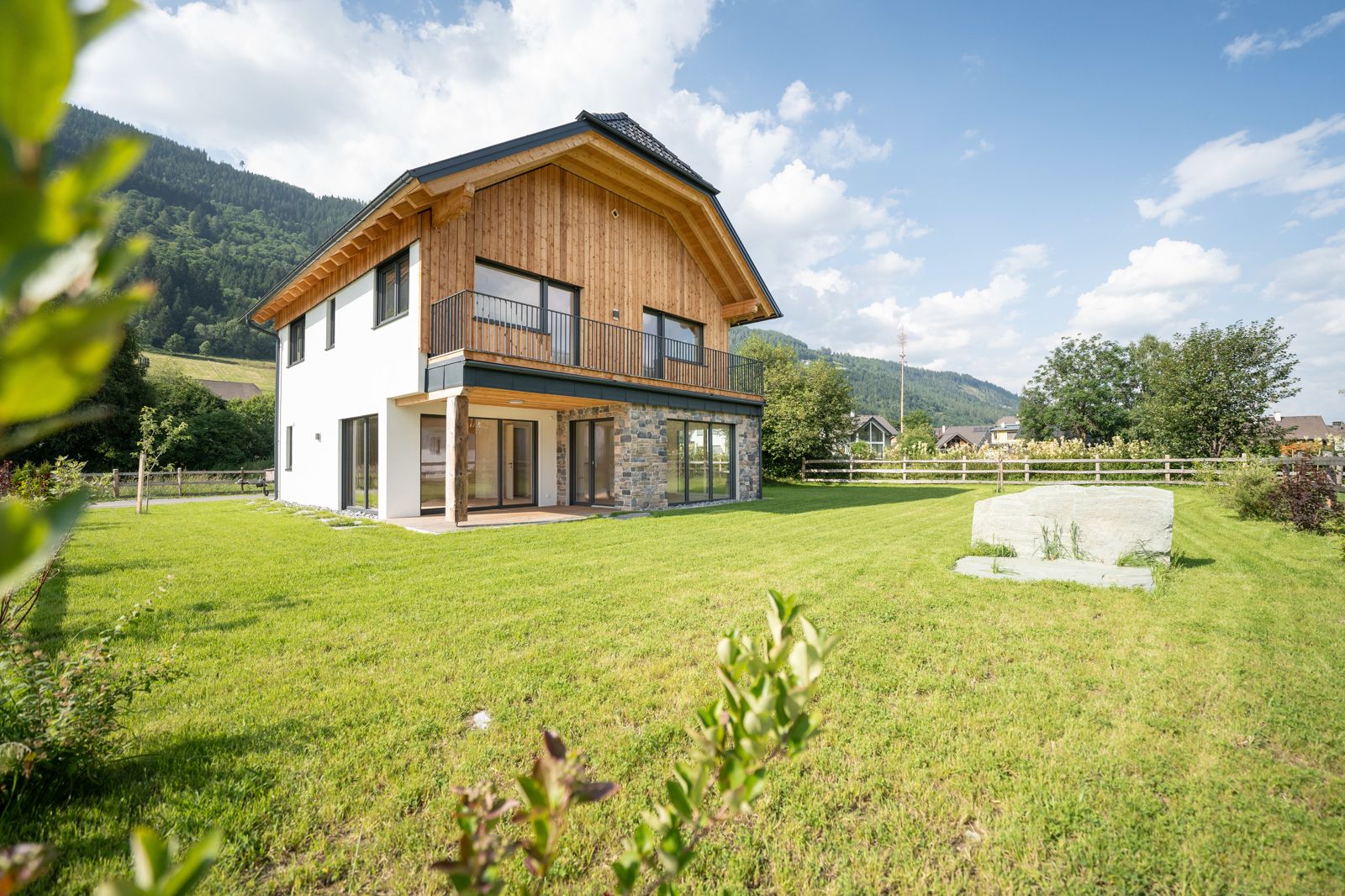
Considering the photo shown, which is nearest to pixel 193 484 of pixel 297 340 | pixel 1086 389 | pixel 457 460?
pixel 297 340

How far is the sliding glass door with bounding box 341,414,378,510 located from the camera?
11805mm

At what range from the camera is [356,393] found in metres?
12.1

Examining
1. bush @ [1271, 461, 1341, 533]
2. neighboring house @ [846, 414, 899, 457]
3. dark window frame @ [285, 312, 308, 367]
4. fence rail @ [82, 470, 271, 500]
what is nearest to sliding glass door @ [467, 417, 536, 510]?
dark window frame @ [285, 312, 308, 367]

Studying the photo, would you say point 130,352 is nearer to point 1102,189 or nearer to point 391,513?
point 391,513

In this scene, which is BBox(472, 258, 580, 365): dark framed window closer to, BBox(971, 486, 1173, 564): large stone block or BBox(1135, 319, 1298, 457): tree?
BBox(971, 486, 1173, 564): large stone block

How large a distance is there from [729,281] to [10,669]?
51.5 ft

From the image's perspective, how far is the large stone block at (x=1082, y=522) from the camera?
252 inches

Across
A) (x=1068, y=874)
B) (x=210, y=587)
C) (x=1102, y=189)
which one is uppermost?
(x=1102, y=189)

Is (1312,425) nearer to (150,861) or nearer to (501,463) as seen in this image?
(501,463)

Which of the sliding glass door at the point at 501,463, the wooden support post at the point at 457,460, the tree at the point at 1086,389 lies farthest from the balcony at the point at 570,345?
the tree at the point at 1086,389

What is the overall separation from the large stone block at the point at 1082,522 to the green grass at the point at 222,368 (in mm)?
54003

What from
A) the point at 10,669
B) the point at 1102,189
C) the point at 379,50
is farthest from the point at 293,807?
the point at 1102,189

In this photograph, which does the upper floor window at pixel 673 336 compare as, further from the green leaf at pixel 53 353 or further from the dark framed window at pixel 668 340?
the green leaf at pixel 53 353

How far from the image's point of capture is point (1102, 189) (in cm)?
1547
